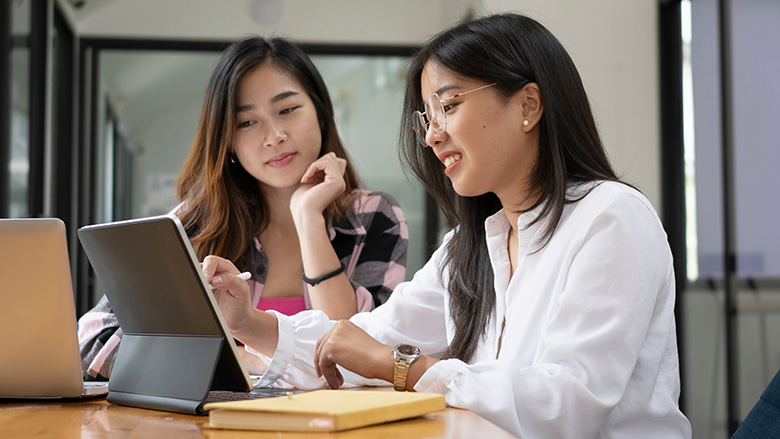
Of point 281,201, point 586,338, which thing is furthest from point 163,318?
point 281,201

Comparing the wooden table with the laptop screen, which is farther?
the laptop screen

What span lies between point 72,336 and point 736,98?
3132mm

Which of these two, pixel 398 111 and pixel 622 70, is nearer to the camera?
pixel 622 70

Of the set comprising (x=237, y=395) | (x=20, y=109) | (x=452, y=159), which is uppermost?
(x=20, y=109)

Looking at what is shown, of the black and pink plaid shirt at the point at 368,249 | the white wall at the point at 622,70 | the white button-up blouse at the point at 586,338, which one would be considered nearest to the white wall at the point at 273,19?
the white wall at the point at 622,70

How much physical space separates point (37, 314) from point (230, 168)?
109cm

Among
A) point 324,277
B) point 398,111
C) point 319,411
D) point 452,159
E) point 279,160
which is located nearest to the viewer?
point 319,411

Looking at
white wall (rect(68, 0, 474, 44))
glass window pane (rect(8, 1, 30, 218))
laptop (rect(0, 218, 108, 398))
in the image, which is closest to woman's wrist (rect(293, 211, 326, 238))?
laptop (rect(0, 218, 108, 398))

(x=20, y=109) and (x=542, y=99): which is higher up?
(x=20, y=109)

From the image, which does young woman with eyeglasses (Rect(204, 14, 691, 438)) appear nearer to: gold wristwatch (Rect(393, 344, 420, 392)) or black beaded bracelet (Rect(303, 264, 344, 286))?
gold wristwatch (Rect(393, 344, 420, 392))

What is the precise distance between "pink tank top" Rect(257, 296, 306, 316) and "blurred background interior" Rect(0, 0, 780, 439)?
1.79 meters

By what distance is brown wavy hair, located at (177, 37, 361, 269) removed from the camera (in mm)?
2092

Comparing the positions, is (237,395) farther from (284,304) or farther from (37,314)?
(284,304)

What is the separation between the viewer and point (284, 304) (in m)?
2.05
